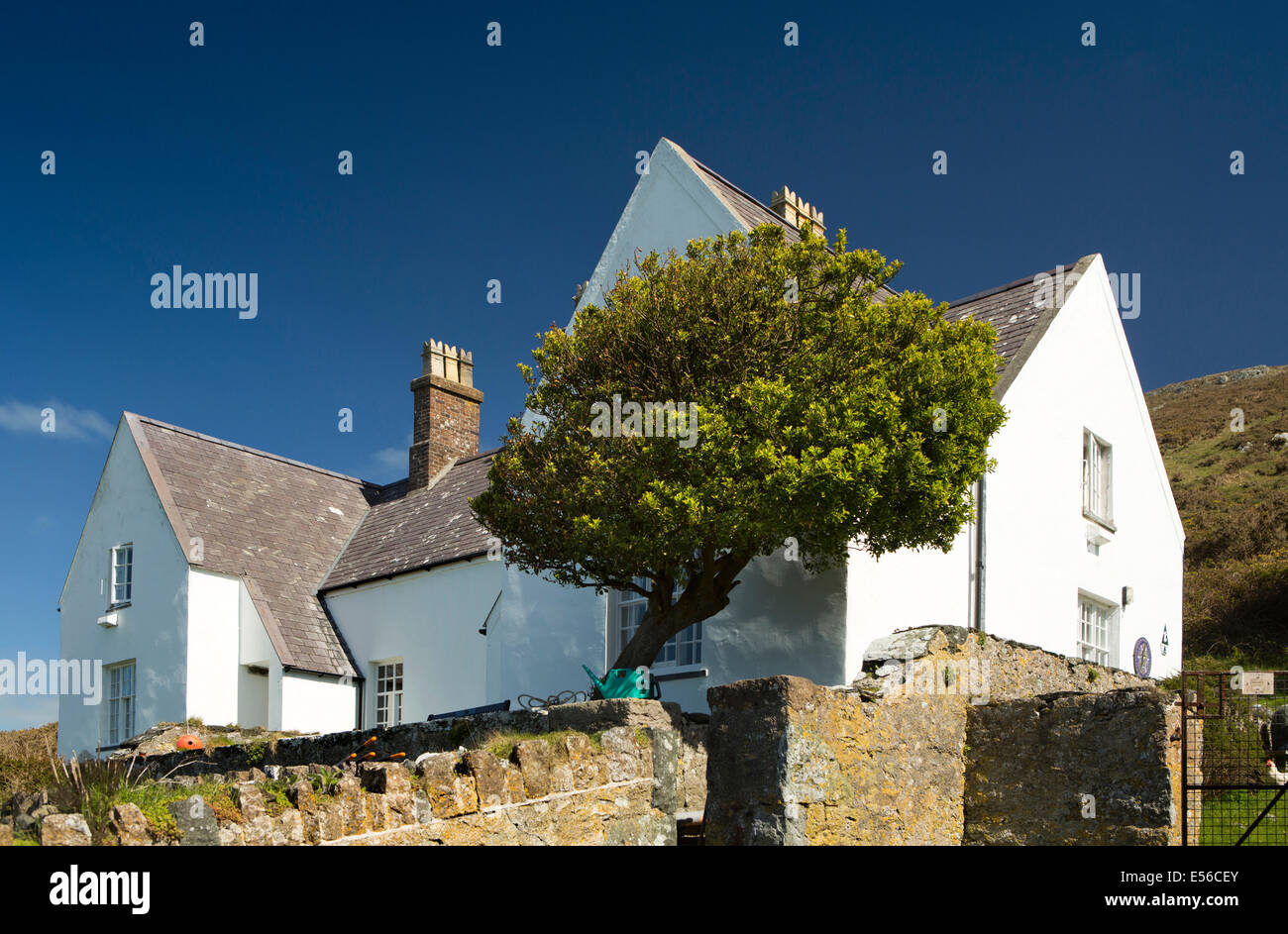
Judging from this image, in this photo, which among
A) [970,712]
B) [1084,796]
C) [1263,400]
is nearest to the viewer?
[1084,796]

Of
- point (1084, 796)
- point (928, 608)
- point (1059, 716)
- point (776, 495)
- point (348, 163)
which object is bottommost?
point (1084, 796)

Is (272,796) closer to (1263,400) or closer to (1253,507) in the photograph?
(1253,507)

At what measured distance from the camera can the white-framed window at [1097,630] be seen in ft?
62.6

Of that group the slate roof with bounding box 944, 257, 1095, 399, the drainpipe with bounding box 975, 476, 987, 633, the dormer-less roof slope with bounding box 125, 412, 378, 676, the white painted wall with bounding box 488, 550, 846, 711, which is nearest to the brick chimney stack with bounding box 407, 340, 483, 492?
the dormer-less roof slope with bounding box 125, 412, 378, 676

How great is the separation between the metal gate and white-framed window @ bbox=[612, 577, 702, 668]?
6.33m

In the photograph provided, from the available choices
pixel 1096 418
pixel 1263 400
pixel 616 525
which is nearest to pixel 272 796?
pixel 616 525

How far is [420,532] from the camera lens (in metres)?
24.9

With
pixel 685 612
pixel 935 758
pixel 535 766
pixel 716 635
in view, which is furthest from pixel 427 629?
pixel 535 766

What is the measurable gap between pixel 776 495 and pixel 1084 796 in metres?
4.27

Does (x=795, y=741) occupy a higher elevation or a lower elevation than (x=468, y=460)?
lower

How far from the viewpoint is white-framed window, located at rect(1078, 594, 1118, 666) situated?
19.1 meters

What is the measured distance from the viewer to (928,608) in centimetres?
1561

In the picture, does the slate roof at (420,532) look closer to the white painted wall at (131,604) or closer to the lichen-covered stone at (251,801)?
the white painted wall at (131,604)

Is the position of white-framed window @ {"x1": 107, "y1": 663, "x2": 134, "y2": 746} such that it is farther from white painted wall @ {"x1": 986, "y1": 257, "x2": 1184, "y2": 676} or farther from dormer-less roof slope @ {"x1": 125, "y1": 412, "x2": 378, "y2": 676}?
white painted wall @ {"x1": 986, "y1": 257, "x2": 1184, "y2": 676}
